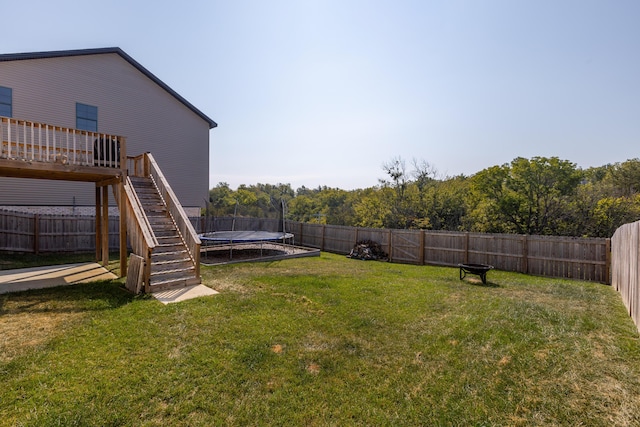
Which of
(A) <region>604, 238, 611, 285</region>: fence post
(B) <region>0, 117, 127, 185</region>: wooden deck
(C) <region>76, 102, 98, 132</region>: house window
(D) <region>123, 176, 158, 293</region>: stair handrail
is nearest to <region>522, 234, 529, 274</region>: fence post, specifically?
(A) <region>604, 238, 611, 285</region>: fence post

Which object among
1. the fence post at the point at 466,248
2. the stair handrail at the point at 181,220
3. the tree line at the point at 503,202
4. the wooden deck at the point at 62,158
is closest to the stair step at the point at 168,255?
the stair handrail at the point at 181,220

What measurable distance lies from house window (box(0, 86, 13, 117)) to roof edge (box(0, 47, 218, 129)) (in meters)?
1.13

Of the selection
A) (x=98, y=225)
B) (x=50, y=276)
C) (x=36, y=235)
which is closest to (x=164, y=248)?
(x=50, y=276)

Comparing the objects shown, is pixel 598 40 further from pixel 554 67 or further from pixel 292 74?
pixel 292 74

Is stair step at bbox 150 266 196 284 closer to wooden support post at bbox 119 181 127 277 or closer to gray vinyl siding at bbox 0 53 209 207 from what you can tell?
wooden support post at bbox 119 181 127 277

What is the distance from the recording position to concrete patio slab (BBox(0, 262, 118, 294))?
6465 mm

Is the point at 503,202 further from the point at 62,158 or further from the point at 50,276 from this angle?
the point at 50,276

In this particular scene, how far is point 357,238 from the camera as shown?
1395 cm

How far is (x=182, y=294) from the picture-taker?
5.98 meters

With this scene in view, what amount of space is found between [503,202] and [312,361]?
16851mm

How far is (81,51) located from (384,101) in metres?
13.9

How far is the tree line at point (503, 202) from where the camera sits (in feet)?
47.5

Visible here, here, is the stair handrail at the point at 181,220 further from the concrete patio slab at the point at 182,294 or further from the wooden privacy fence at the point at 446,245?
the wooden privacy fence at the point at 446,245

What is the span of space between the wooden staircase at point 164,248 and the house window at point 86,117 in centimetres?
783
